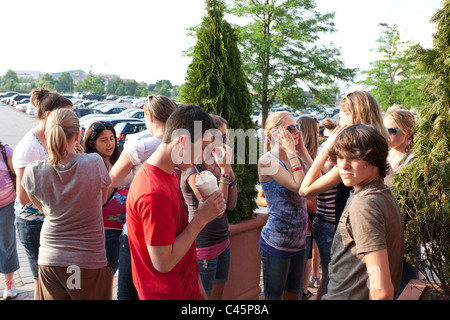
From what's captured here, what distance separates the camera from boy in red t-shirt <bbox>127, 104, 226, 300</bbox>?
1752 millimetres

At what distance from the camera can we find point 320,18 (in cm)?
1686

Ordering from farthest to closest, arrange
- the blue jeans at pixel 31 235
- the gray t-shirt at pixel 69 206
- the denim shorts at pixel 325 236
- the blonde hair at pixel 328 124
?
the blonde hair at pixel 328 124 < the denim shorts at pixel 325 236 < the blue jeans at pixel 31 235 < the gray t-shirt at pixel 69 206

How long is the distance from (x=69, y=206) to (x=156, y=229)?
93 centimetres

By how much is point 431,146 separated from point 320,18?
15541mm

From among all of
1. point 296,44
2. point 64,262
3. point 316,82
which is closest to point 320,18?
point 296,44

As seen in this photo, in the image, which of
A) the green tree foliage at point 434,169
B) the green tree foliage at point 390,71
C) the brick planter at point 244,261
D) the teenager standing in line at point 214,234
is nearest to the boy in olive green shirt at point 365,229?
the green tree foliage at point 434,169

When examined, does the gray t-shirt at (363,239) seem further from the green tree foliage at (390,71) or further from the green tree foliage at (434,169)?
the green tree foliage at (390,71)

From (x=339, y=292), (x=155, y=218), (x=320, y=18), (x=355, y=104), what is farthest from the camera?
(x=320, y=18)

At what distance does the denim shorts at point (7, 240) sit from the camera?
393cm

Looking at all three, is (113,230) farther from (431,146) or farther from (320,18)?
(320,18)

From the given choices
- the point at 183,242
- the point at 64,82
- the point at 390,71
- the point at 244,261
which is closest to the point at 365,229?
the point at 183,242

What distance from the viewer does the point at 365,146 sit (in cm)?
193

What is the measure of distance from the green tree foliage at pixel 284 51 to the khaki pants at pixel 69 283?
592 inches

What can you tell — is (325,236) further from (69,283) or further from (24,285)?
(24,285)
